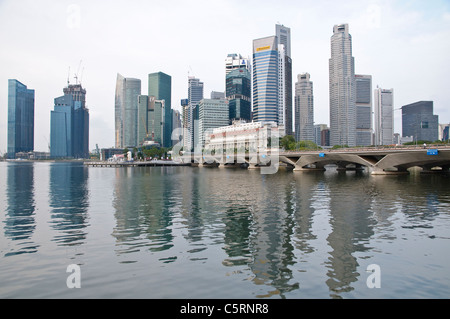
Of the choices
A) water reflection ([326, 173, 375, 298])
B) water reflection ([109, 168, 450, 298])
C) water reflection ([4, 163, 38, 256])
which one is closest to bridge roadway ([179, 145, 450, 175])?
water reflection ([109, 168, 450, 298])

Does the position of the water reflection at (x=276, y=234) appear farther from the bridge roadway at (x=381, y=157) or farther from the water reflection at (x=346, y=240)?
the bridge roadway at (x=381, y=157)

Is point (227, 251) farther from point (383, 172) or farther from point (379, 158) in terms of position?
point (379, 158)

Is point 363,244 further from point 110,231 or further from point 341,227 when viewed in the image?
point 110,231

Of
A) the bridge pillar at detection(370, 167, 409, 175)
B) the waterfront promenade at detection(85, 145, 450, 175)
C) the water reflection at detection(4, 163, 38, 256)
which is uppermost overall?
the waterfront promenade at detection(85, 145, 450, 175)

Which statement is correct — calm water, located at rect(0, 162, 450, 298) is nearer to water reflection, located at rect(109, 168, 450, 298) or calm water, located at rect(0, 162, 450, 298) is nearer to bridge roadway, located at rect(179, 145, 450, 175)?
water reflection, located at rect(109, 168, 450, 298)

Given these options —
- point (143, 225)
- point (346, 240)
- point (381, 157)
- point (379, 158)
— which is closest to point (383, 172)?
point (379, 158)

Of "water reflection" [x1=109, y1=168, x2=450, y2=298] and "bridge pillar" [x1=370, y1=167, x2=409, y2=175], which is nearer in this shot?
"water reflection" [x1=109, y1=168, x2=450, y2=298]

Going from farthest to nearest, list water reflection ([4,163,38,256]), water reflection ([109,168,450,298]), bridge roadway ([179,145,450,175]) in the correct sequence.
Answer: bridge roadway ([179,145,450,175]) < water reflection ([4,163,38,256]) < water reflection ([109,168,450,298])

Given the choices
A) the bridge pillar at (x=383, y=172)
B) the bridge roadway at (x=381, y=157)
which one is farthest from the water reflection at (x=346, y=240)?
the bridge pillar at (x=383, y=172)

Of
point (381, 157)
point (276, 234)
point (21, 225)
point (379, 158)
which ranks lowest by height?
point (21, 225)

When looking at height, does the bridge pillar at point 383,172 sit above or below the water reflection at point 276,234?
above

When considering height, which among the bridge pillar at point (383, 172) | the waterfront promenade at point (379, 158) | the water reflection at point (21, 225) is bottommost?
the water reflection at point (21, 225)
